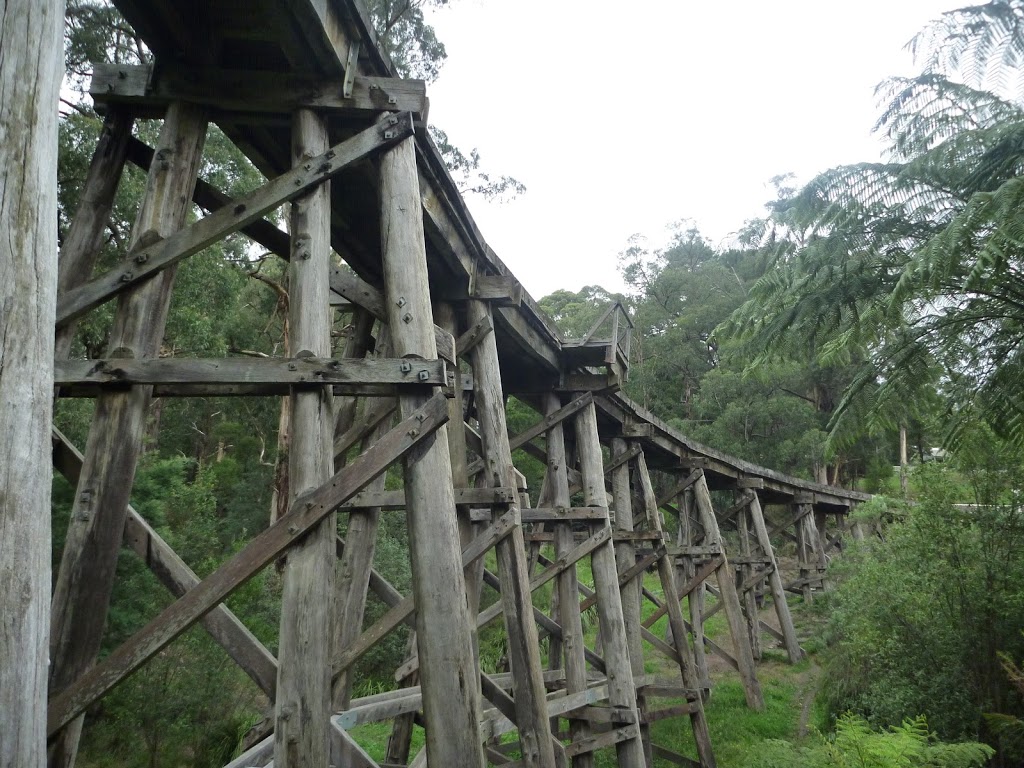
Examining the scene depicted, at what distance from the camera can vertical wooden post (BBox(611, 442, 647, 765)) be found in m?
7.38

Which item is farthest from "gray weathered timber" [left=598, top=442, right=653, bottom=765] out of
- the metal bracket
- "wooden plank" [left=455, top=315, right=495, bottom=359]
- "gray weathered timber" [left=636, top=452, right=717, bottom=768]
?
the metal bracket

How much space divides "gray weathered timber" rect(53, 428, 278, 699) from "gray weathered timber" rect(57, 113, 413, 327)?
53 centimetres

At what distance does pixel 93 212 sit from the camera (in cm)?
289

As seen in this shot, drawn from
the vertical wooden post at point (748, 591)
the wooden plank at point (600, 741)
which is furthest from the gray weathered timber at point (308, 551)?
the vertical wooden post at point (748, 591)

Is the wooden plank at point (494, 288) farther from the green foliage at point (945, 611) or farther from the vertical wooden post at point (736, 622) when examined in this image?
the vertical wooden post at point (736, 622)

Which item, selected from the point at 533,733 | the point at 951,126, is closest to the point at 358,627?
the point at 533,733

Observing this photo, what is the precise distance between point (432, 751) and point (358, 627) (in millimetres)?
1695

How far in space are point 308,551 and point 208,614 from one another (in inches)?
19.7

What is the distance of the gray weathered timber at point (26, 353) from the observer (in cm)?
149

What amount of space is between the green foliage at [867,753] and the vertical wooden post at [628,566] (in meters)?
3.11

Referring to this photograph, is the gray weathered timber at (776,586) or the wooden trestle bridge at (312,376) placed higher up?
the wooden trestle bridge at (312,376)

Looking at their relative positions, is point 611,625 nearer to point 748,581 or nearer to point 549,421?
point 549,421

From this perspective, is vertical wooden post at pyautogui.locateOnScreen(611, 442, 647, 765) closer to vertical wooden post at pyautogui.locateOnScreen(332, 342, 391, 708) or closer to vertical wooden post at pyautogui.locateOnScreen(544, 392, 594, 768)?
vertical wooden post at pyautogui.locateOnScreen(544, 392, 594, 768)

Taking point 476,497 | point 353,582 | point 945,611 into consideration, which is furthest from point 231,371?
point 945,611
